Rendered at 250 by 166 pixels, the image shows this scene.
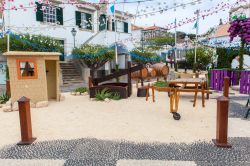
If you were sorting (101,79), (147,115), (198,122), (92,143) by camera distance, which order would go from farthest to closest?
(101,79), (147,115), (198,122), (92,143)

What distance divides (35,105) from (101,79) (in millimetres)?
3059

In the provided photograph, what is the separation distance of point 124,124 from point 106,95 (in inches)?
139

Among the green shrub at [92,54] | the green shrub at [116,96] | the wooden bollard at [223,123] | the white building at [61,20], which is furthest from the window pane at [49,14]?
the wooden bollard at [223,123]

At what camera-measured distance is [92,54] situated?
17328 millimetres

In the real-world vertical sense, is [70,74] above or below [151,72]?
below

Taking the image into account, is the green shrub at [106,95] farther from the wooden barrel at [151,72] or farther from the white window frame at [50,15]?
the white window frame at [50,15]

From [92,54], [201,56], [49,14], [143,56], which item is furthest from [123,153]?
[201,56]

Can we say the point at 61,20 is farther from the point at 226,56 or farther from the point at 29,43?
the point at 226,56

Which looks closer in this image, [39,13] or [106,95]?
[106,95]

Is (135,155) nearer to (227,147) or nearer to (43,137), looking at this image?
(227,147)

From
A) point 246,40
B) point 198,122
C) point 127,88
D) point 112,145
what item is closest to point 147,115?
point 198,122

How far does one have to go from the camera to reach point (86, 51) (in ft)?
57.3

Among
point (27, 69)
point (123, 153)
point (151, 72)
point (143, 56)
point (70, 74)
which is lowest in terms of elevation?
point (123, 153)

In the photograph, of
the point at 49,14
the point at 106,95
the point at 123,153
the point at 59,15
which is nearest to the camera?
the point at 123,153
